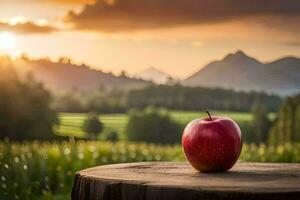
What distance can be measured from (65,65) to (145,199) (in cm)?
2736

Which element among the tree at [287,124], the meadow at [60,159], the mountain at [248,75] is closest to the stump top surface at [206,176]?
the meadow at [60,159]

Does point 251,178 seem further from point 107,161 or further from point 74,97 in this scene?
point 74,97

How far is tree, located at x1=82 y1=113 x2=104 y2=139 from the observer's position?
24.5 metres

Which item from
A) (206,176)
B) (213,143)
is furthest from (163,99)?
(206,176)

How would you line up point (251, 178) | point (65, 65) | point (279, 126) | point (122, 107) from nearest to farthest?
point (251, 178) → point (279, 126) → point (122, 107) → point (65, 65)

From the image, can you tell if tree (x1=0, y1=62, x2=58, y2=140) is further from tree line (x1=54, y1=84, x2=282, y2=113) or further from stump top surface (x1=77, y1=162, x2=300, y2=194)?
stump top surface (x1=77, y1=162, x2=300, y2=194)

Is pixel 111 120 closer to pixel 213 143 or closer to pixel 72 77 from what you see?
pixel 72 77

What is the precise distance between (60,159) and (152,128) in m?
13.8

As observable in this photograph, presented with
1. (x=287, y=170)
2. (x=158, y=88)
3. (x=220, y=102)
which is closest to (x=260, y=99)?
(x=220, y=102)

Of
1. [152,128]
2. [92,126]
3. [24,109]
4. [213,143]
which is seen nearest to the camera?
[213,143]

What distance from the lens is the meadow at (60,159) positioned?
35.9 ft

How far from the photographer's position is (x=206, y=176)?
4.82 m

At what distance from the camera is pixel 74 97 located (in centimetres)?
2744

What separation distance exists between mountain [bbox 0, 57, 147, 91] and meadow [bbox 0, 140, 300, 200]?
524 inches
